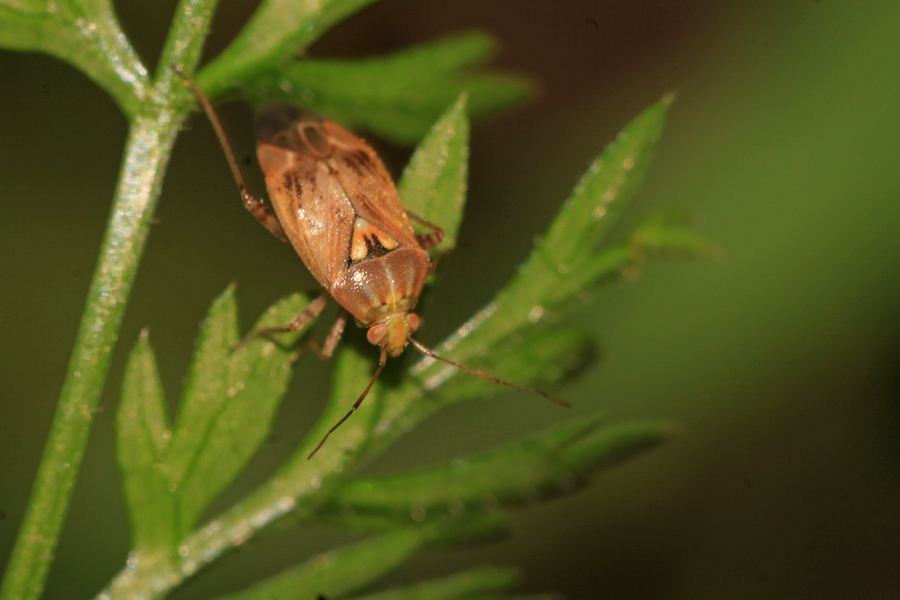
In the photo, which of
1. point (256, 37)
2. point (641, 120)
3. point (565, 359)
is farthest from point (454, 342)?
point (256, 37)

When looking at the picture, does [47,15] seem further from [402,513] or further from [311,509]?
[402,513]

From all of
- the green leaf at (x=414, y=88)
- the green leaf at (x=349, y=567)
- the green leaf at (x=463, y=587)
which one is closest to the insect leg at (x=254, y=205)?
the green leaf at (x=414, y=88)

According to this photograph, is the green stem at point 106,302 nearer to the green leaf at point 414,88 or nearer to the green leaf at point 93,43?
the green leaf at point 93,43

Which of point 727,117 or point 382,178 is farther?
point 727,117

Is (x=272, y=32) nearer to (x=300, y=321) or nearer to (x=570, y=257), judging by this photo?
(x=300, y=321)

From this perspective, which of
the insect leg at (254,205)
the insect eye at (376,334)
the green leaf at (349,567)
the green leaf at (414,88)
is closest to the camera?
the green leaf at (349,567)

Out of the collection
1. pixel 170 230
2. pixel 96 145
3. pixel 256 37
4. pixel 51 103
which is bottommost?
pixel 170 230

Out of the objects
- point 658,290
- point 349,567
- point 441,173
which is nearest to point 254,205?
point 441,173
